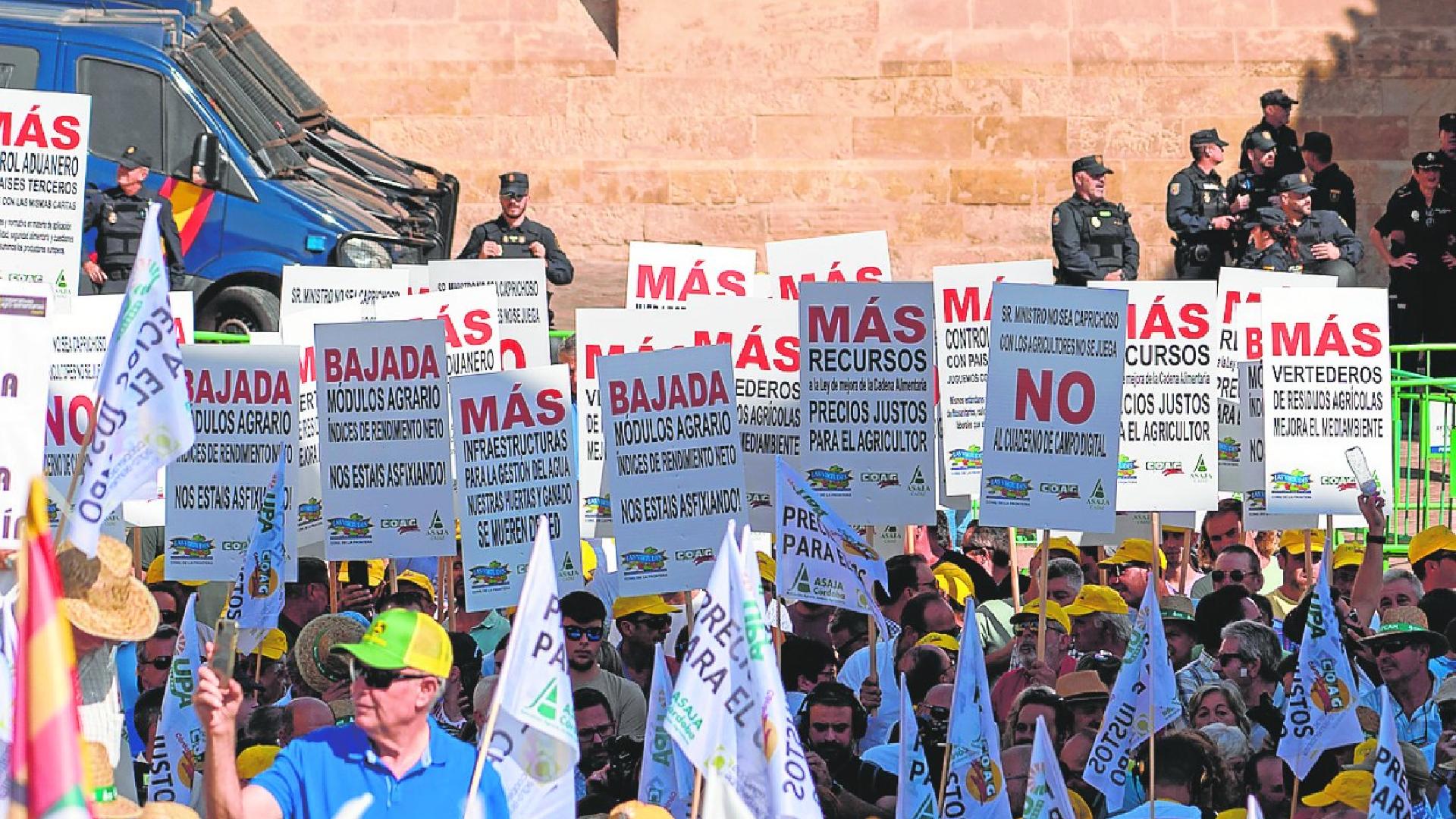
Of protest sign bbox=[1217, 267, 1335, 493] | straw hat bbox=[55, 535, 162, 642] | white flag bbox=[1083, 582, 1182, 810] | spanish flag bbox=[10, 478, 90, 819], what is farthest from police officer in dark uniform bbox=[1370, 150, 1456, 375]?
spanish flag bbox=[10, 478, 90, 819]

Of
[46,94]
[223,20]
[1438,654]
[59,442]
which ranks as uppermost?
[223,20]

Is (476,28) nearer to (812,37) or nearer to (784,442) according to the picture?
(812,37)

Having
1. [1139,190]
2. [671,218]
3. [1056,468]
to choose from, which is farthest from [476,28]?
[1056,468]

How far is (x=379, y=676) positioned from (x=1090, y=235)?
36.1 ft

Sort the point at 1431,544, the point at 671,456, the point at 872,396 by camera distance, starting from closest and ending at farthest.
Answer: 1. the point at 671,456
2. the point at 872,396
3. the point at 1431,544

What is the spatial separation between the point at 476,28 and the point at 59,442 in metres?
10.4

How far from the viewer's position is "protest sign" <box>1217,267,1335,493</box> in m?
11.0

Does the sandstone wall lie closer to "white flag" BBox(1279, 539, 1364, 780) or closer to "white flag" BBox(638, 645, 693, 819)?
"white flag" BBox(1279, 539, 1364, 780)

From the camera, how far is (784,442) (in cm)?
1040

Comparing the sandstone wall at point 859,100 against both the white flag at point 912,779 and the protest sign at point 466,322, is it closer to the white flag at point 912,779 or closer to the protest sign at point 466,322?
the protest sign at point 466,322

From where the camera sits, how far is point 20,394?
25.1 feet

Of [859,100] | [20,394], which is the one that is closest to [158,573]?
[20,394]

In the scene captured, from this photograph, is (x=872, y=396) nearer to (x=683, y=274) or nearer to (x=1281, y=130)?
(x=683, y=274)

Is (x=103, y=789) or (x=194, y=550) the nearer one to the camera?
(x=103, y=789)
